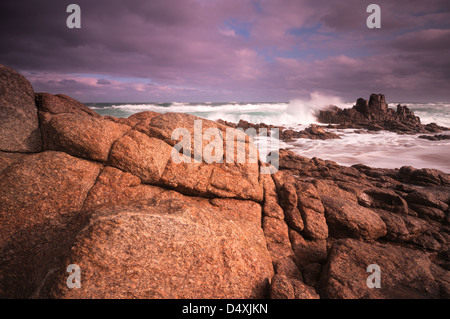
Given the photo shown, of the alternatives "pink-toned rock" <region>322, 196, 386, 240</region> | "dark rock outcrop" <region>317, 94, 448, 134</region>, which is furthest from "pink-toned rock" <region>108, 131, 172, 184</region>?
"dark rock outcrop" <region>317, 94, 448, 134</region>

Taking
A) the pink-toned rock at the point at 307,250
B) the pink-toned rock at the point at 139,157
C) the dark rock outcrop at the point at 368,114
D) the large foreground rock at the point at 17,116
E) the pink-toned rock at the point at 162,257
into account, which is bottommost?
the pink-toned rock at the point at 307,250

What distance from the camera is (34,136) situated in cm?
558

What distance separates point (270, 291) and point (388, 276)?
261cm

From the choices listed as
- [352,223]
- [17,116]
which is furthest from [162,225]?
[352,223]

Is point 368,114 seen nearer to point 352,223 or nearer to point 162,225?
point 352,223

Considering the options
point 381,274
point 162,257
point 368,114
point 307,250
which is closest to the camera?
point 162,257

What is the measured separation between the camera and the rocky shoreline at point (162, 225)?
3375mm

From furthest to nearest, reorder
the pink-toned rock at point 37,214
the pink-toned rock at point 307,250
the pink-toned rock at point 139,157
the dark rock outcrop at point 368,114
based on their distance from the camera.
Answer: the dark rock outcrop at point 368,114
the pink-toned rock at point 307,250
the pink-toned rock at point 139,157
the pink-toned rock at point 37,214

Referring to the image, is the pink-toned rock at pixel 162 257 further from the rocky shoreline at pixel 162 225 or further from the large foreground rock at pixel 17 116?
the large foreground rock at pixel 17 116

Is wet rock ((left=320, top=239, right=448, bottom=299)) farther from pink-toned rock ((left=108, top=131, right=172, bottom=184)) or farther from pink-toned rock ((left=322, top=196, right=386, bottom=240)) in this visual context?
pink-toned rock ((left=108, top=131, right=172, bottom=184))

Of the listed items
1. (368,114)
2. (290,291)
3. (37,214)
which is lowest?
(290,291)

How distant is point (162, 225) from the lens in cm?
367

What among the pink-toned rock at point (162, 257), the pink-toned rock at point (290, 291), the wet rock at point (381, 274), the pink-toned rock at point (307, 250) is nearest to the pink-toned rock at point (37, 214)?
the pink-toned rock at point (162, 257)
